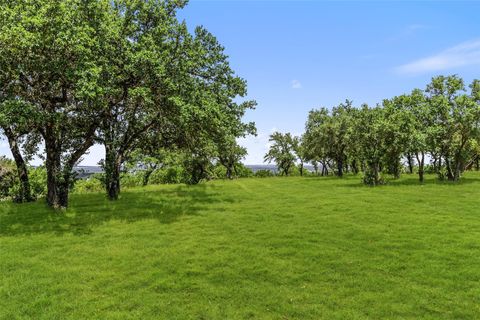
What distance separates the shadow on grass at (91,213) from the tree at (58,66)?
226 centimetres

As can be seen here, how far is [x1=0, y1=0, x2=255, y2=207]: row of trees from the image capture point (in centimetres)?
2569

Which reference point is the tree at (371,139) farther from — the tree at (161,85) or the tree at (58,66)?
the tree at (58,66)

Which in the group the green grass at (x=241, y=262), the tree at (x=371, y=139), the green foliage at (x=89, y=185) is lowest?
the green grass at (x=241, y=262)

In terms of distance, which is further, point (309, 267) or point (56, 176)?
point (56, 176)

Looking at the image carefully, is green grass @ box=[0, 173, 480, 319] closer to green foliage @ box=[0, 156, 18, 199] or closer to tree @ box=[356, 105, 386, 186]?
green foliage @ box=[0, 156, 18, 199]

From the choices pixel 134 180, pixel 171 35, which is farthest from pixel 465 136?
pixel 134 180

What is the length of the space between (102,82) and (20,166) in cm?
1549

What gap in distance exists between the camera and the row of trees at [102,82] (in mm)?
25688

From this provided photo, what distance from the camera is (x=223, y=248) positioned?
21.6 metres

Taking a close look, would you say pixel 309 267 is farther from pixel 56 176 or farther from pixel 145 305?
pixel 56 176

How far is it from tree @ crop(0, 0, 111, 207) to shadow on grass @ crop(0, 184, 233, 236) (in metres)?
2.26

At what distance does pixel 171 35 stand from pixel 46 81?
1136 cm

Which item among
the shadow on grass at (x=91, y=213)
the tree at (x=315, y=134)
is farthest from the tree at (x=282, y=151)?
the shadow on grass at (x=91, y=213)

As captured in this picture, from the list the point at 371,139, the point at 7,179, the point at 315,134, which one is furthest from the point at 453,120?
the point at 7,179
